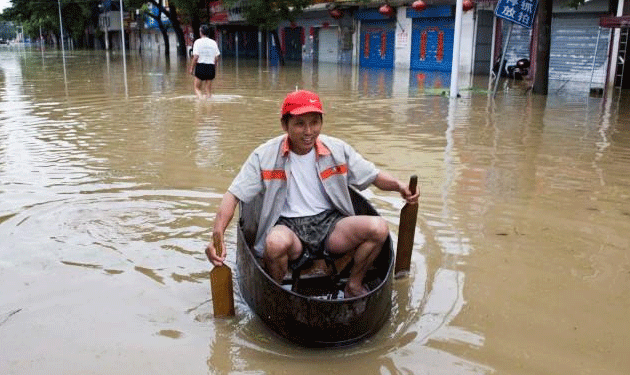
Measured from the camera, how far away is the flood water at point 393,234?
10.2 ft

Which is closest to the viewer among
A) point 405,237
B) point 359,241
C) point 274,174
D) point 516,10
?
point 359,241

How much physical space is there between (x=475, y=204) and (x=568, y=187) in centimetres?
116

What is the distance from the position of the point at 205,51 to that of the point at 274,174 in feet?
34.1

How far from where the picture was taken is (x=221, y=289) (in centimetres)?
335

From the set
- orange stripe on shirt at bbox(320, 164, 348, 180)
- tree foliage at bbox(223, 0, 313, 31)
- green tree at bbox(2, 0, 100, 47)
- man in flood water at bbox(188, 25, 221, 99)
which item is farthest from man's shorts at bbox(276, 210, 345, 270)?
green tree at bbox(2, 0, 100, 47)

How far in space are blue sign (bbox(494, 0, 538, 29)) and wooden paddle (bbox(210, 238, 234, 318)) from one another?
467 inches

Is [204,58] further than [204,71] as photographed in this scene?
No

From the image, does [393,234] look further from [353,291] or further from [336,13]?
[336,13]

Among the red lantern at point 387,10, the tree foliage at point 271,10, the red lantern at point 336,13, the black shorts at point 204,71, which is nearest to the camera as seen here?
the black shorts at point 204,71

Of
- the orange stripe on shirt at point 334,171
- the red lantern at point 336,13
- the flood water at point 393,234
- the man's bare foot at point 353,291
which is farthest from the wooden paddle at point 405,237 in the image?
the red lantern at point 336,13

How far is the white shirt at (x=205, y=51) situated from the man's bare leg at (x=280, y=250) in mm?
10484

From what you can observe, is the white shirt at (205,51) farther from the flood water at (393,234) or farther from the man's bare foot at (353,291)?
the man's bare foot at (353,291)

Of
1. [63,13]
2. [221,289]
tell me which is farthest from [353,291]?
[63,13]

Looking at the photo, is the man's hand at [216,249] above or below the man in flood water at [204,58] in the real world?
below
